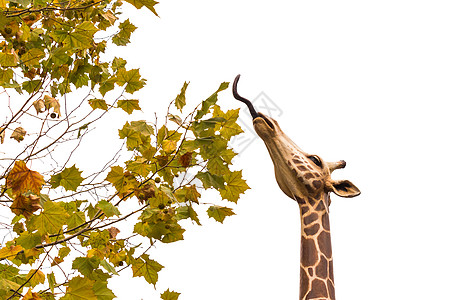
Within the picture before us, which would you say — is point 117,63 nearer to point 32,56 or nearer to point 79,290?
point 32,56

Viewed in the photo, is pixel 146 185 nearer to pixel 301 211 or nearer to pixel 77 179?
pixel 77 179

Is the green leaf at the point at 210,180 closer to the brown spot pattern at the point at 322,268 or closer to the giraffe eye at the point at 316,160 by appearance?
the brown spot pattern at the point at 322,268

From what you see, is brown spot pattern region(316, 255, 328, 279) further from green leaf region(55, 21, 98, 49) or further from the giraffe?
green leaf region(55, 21, 98, 49)

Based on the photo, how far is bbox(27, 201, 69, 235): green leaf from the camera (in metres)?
1.48

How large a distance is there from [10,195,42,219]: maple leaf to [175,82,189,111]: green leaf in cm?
55

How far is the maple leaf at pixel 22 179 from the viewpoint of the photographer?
Answer: 138 centimetres

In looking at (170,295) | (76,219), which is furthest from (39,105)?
(170,295)

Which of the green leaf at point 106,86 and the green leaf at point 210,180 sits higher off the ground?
the green leaf at point 106,86

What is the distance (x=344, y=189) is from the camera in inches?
123

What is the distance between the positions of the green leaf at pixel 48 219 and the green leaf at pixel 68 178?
222mm

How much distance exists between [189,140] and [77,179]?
0.40 m

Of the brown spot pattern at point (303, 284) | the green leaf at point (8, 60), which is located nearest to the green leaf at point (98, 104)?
the green leaf at point (8, 60)

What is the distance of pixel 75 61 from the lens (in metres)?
1.98

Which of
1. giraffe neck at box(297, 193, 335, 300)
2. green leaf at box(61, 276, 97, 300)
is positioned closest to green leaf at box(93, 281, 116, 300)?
green leaf at box(61, 276, 97, 300)
